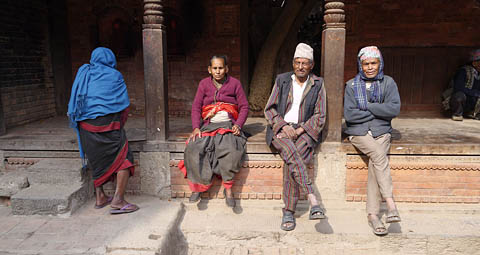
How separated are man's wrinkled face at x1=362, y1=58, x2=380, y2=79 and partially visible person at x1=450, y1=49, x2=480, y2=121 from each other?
122 inches

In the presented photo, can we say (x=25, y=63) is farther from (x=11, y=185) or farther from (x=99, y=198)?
(x=99, y=198)

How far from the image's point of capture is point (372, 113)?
13.0 ft

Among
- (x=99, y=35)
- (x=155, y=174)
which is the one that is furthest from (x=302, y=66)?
(x=99, y=35)

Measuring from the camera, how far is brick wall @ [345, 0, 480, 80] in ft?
21.6

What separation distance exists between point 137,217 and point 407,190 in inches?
119

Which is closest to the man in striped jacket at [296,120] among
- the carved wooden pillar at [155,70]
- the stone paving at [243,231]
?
the stone paving at [243,231]

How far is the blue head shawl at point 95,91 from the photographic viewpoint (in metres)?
3.76

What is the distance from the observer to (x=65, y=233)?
11.5ft

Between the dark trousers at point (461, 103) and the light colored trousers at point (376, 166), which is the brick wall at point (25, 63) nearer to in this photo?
the light colored trousers at point (376, 166)

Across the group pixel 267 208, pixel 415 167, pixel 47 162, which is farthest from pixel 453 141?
pixel 47 162

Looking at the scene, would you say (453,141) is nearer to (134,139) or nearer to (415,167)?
(415,167)

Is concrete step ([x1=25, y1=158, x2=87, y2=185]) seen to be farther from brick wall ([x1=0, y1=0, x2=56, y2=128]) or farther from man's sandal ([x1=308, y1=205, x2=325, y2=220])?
man's sandal ([x1=308, y1=205, x2=325, y2=220])

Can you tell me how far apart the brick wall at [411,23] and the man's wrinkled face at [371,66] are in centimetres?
296

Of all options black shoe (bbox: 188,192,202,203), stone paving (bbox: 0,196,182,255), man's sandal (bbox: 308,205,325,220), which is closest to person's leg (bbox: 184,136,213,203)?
black shoe (bbox: 188,192,202,203)
